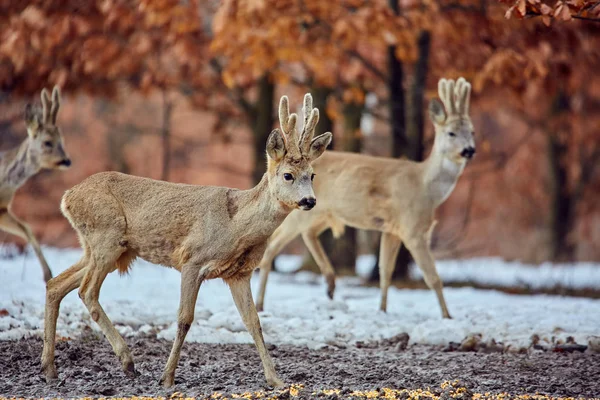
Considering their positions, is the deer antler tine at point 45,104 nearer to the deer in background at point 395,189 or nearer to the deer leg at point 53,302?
the deer in background at point 395,189

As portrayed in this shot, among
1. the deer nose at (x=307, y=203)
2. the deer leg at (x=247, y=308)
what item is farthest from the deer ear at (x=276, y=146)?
the deer leg at (x=247, y=308)

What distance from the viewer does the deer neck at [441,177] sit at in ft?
32.1

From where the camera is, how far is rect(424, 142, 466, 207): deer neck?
980cm

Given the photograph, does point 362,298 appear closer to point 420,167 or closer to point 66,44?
point 420,167

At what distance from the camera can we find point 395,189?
9.86 metres

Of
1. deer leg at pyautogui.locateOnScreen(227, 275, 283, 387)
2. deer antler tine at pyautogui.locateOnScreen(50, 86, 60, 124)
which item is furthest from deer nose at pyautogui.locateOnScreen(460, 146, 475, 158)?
deer antler tine at pyautogui.locateOnScreen(50, 86, 60, 124)

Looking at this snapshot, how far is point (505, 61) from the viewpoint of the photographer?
11.4 m

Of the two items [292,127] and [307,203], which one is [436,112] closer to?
[292,127]

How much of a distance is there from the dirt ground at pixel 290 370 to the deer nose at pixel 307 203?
116 centimetres

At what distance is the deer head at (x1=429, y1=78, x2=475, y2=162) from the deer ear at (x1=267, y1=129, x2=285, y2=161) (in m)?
4.25

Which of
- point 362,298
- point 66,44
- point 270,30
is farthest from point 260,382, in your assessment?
point 66,44

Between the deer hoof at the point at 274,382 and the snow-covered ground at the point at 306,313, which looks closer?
the deer hoof at the point at 274,382

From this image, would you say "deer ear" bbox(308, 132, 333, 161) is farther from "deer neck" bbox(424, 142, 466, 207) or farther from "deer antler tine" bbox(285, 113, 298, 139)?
"deer neck" bbox(424, 142, 466, 207)

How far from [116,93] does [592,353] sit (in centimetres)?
1097
